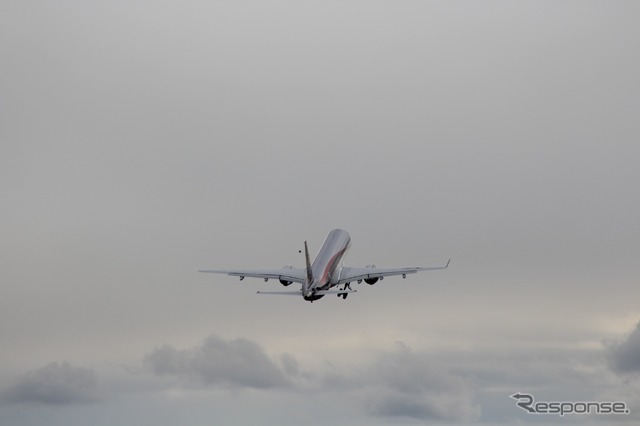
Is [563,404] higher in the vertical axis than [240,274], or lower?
lower

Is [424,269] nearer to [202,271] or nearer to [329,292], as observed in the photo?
[329,292]

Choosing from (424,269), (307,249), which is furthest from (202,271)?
(424,269)

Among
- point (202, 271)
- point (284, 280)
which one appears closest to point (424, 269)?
point (284, 280)

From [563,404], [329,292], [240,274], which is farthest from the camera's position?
[240,274]

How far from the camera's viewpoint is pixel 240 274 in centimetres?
19700

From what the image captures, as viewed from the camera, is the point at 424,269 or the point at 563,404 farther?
the point at 424,269

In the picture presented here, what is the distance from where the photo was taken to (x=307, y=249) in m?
185

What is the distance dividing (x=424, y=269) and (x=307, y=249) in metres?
Answer: 23.5

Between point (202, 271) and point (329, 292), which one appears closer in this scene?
point (329, 292)

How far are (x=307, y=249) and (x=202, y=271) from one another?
71.8 feet

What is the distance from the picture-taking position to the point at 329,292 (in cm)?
18075

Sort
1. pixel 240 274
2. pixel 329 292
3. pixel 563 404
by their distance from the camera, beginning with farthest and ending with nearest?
pixel 240 274
pixel 329 292
pixel 563 404

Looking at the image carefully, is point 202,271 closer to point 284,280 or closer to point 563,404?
point 284,280

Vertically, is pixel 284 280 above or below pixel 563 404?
above
